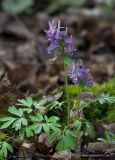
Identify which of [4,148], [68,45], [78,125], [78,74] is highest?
[68,45]

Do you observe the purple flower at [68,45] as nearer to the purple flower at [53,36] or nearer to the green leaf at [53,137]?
the purple flower at [53,36]

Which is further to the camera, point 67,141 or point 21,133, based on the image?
point 21,133

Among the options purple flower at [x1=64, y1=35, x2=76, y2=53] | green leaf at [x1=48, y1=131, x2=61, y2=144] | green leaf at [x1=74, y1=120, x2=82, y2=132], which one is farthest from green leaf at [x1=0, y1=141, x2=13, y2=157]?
purple flower at [x1=64, y1=35, x2=76, y2=53]

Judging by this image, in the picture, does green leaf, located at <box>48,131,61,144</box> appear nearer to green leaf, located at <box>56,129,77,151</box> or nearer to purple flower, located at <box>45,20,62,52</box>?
green leaf, located at <box>56,129,77,151</box>

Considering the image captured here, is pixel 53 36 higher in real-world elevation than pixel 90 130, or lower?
higher

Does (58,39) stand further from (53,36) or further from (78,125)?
(78,125)

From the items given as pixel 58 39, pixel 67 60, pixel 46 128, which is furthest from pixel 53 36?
pixel 46 128

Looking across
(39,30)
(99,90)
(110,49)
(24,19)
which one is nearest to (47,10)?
(24,19)

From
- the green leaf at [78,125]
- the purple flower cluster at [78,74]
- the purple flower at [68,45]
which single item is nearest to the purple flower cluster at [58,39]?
the purple flower at [68,45]
